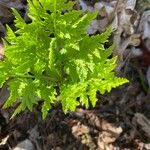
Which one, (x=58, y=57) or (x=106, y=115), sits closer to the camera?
(x=58, y=57)

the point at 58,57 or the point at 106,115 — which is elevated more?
the point at 58,57

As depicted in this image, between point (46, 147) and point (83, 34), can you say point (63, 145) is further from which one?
point (83, 34)

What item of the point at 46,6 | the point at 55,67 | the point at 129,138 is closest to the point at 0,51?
the point at 55,67

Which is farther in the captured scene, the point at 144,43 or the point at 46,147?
the point at 144,43

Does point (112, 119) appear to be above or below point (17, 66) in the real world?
below

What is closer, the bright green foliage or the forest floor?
the bright green foliage
